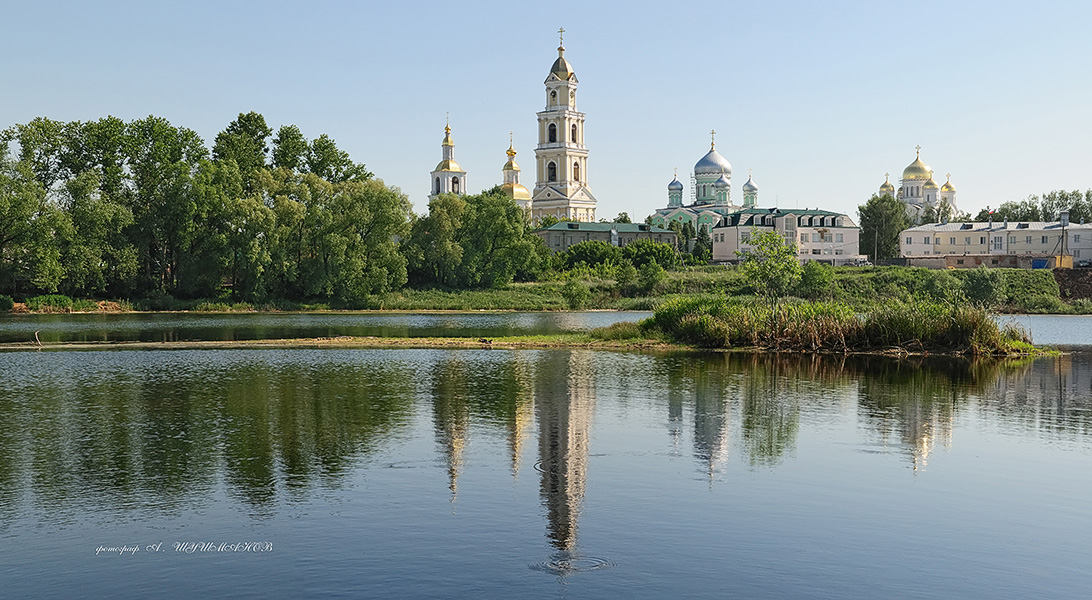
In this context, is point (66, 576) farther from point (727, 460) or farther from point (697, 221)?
point (697, 221)

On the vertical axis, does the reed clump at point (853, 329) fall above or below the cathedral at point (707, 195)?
→ below

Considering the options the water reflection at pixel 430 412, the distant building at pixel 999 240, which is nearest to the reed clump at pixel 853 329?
the water reflection at pixel 430 412

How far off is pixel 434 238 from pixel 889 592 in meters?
81.3

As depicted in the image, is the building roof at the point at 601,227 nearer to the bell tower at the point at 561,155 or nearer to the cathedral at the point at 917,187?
the bell tower at the point at 561,155

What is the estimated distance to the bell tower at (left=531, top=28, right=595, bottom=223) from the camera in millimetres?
160000

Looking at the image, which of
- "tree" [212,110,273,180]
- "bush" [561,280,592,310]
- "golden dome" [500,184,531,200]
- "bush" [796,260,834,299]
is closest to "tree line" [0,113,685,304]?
"tree" [212,110,273,180]

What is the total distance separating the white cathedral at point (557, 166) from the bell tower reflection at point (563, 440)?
12959cm

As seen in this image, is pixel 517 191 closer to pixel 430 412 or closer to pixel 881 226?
pixel 881 226

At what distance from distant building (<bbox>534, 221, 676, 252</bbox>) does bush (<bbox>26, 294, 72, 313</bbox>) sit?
261 ft

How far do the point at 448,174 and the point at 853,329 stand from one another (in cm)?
13404

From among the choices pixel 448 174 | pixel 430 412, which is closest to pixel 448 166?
pixel 448 174

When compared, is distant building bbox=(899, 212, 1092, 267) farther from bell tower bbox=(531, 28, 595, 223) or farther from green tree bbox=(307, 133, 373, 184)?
green tree bbox=(307, 133, 373, 184)

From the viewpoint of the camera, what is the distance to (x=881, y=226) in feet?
458

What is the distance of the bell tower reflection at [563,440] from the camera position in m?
13.4
